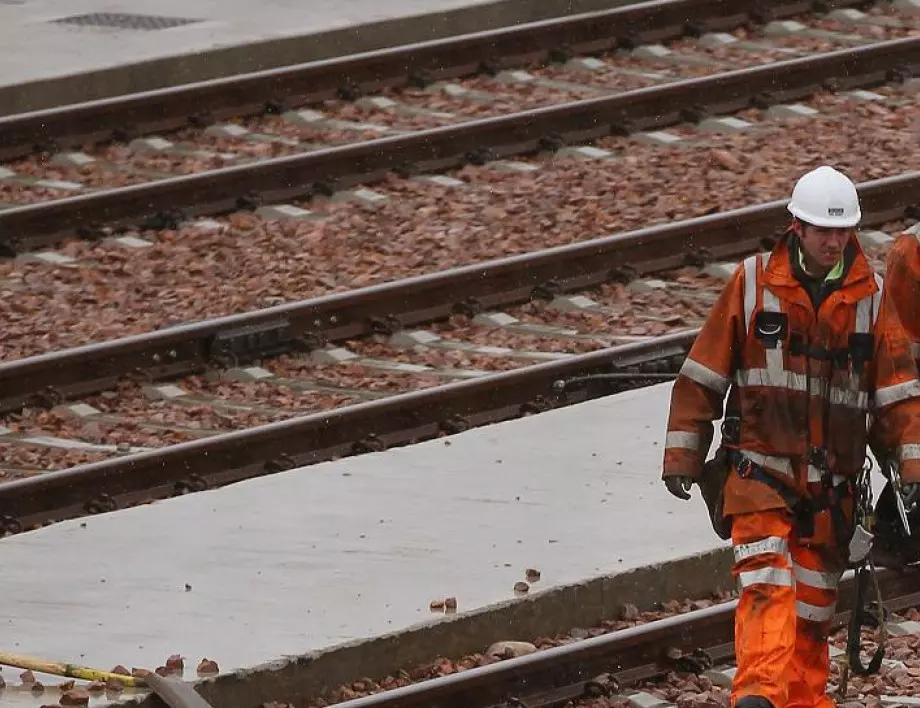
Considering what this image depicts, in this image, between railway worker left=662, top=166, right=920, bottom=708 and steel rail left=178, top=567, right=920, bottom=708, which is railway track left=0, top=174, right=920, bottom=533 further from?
railway worker left=662, top=166, right=920, bottom=708

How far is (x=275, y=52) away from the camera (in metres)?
17.5

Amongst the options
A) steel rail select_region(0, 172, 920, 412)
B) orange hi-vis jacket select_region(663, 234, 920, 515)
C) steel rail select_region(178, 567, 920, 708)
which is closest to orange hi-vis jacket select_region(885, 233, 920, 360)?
orange hi-vis jacket select_region(663, 234, 920, 515)

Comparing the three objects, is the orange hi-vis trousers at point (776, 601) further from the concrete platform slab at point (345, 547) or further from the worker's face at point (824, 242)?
A: the concrete platform slab at point (345, 547)

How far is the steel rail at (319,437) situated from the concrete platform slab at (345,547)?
27cm

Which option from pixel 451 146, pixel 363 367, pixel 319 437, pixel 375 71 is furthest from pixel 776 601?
pixel 375 71

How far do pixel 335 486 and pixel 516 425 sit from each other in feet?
3.82

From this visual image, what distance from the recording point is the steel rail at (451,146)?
1433 cm

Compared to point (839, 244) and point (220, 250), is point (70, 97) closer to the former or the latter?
point (220, 250)

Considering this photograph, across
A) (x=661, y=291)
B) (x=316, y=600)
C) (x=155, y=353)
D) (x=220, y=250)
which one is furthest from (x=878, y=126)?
(x=316, y=600)

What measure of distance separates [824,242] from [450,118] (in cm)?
856

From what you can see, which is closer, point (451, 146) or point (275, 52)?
point (451, 146)

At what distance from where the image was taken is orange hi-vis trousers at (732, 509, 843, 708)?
8.03m

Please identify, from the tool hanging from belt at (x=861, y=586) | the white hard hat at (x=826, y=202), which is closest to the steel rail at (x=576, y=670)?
the tool hanging from belt at (x=861, y=586)

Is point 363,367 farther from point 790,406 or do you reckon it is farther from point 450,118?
point 790,406
